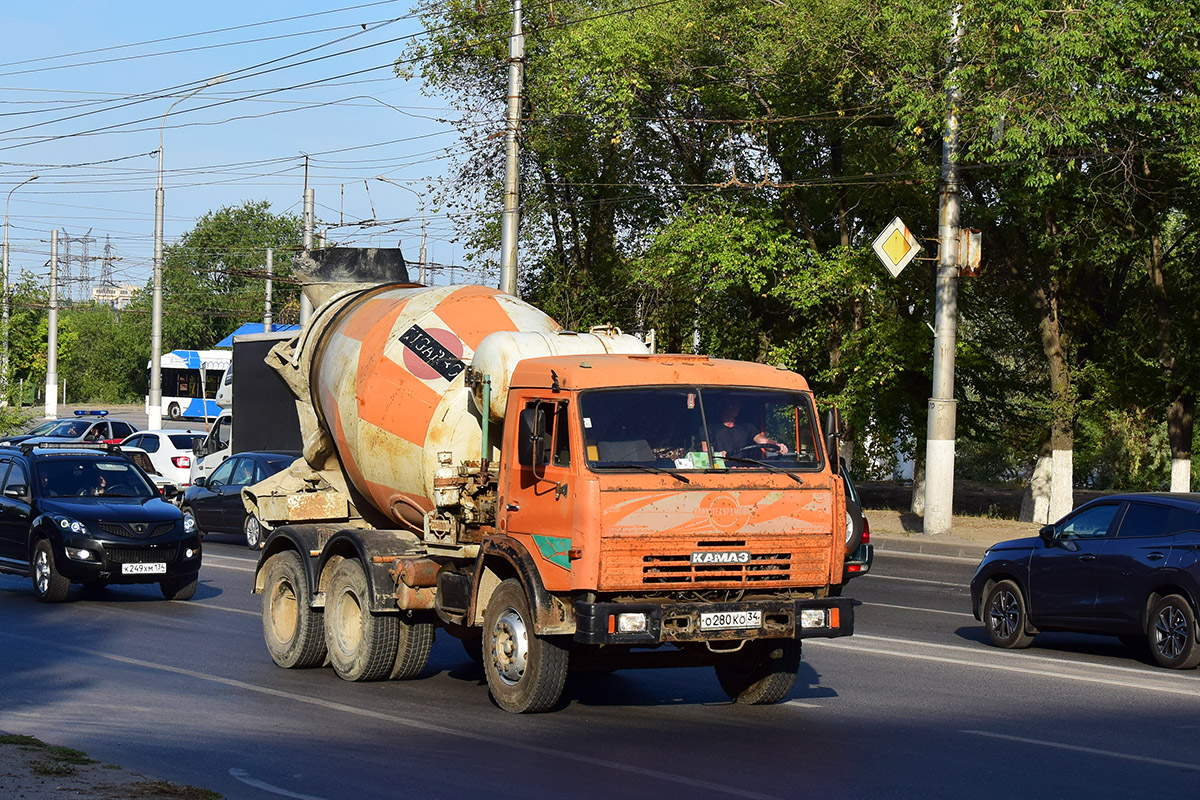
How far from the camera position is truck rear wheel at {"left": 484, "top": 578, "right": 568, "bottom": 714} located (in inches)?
376

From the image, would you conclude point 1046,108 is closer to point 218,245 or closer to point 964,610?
point 964,610

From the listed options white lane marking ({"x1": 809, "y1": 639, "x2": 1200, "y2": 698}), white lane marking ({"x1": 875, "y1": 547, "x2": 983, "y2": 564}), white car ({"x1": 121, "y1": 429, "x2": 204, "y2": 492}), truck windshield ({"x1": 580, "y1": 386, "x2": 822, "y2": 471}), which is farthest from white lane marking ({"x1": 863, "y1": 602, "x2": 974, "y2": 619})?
white car ({"x1": 121, "y1": 429, "x2": 204, "y2": 492})

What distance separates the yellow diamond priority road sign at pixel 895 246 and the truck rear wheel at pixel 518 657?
62.9 ft

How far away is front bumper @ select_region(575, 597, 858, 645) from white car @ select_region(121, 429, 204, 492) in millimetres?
29989

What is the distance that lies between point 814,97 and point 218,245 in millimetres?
94633

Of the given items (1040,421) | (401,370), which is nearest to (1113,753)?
(401,370)

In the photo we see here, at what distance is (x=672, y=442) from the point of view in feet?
31.1

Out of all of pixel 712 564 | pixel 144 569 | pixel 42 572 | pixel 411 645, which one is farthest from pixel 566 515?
pixel 42 572

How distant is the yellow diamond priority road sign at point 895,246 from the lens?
27.7m

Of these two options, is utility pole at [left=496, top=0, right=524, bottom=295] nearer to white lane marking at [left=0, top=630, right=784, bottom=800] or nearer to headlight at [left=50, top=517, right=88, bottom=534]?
headlight at [left=50, top=517, right=88, bottom=534]

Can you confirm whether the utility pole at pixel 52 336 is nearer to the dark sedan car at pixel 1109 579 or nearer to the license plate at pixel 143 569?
the license plate at pixel 143 569

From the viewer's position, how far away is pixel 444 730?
934cm

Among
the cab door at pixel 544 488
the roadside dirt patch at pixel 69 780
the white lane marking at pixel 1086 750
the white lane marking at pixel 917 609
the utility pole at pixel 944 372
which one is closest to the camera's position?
the roadside dirt patch at pixel 69 780

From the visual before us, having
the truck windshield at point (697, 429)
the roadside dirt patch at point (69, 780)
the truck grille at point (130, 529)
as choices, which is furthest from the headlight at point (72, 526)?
the truck windshield at point (697, 429)
